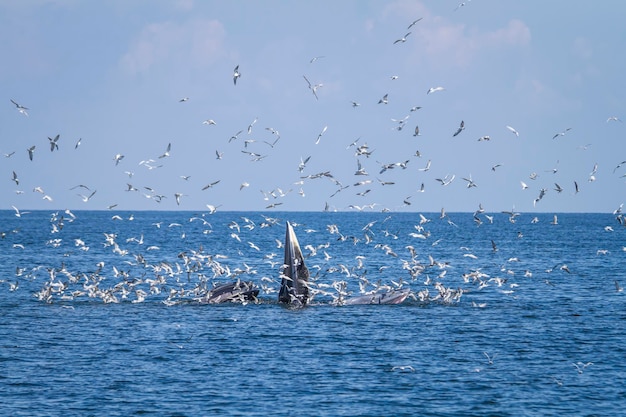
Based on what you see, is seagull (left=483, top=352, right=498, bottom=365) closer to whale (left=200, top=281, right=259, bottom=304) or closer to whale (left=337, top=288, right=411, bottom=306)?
whale (left=337, top=288, right=411, bottom=306)

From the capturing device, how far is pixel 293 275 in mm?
59031

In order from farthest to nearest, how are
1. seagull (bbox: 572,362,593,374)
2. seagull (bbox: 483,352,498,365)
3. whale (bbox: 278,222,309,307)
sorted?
whale (bbox: 278,222,309,307)
seagull (bbox: 483,352,498,365)
seagull (bbox: 572,362,593,374)

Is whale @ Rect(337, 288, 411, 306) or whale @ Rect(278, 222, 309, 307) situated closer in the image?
whale @ Rect(278, 222, 309, 307)

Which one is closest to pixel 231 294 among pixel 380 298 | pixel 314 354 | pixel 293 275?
pixel 293 275

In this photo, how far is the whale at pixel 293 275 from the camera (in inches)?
2270

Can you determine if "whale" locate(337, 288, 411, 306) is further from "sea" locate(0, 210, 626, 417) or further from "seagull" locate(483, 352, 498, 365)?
"seagull" locate(483, 352, 498, 365)

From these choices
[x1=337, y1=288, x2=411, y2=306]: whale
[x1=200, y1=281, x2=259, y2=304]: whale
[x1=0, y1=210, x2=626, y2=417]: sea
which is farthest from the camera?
[x1=200, y1=281, x2=259, y2=304]: whale

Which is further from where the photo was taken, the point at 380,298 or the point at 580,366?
the point at 380,298

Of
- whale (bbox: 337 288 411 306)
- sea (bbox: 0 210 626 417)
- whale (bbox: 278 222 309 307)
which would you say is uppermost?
whale (bbox: 278 222 309 307)

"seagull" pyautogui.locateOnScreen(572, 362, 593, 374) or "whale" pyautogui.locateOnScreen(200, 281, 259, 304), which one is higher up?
"whale" pyautogui.locateOnScreen(200, 281, 259, 304)

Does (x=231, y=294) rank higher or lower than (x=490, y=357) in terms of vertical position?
higher

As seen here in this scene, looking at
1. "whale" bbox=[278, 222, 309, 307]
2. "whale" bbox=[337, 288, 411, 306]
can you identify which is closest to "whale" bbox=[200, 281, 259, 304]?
"whale" bbox=[278, 222, 309, 307]

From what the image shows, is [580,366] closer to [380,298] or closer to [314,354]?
[314,354]

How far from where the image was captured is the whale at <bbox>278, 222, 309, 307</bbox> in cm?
5766
